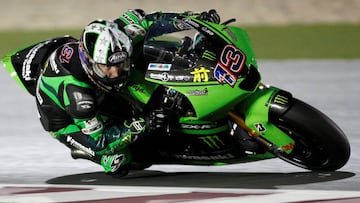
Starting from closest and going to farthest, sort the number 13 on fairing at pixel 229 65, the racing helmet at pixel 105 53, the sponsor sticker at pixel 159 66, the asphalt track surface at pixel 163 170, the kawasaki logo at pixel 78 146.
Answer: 1. the number 13 on fairing at pixel 229 65
2. the racing helmet at pixel 105 53
3. the sponsor sticker at pixel 159 66
4. the asphalt track surface at pixel 163 170
5. the kawasaki logo at pixel 78 146

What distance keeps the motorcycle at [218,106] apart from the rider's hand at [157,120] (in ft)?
0.15

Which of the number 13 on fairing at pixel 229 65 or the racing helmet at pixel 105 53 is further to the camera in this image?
the racing helmet at pixel 105 53

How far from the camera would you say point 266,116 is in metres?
6.93

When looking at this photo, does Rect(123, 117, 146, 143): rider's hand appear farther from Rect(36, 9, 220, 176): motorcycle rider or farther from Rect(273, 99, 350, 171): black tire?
Rect(273, 99, 350, 171): black tire

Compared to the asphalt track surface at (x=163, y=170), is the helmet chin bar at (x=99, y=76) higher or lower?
higher

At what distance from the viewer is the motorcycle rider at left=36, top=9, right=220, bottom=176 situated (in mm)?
6957

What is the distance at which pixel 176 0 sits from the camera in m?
20.7

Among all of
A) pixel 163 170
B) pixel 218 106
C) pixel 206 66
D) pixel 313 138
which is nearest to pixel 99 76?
pixel 206 66

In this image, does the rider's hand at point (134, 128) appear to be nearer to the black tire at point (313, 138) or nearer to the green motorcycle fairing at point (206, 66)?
the green motorcycle fairing at point (206, 66)

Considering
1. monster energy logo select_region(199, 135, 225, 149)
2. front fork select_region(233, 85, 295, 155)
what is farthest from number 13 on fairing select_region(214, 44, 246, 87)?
monster energy logo select_region(199, 135, 225, 149)

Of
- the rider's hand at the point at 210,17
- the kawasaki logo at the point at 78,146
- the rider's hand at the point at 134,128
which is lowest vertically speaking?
the kawasaki logo at the point at 78,146

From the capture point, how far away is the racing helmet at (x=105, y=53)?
689cm

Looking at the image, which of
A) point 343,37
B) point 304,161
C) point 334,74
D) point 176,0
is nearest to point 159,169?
point 304,161

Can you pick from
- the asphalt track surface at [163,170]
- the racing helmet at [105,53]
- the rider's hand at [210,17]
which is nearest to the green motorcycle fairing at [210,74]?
the rider's hand at [210,17]
